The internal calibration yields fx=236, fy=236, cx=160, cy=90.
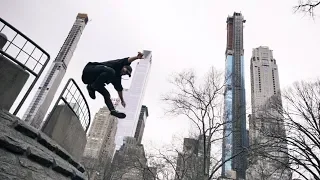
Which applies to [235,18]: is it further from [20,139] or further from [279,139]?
[20,139]

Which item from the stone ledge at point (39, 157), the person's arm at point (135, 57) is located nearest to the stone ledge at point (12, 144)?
the stone ledge at point (39, 157)

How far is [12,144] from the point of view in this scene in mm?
3303

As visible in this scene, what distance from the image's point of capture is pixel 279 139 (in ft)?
50.2

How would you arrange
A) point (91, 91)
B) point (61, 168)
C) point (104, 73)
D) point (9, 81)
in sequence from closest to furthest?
point (9, 81)
point (61, 168)
point (104, 73)
point (91, 91)

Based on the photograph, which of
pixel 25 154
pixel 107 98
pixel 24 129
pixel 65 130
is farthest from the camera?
pixel 65 130

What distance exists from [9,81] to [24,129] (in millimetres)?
959

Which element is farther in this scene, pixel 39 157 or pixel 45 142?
pixel 45 142

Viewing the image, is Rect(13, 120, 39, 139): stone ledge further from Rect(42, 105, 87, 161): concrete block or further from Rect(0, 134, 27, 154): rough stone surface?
Rect(42, 105, 87, 161): concrete block

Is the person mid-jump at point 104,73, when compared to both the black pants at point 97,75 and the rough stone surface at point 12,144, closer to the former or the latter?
the black pants at point 97,75

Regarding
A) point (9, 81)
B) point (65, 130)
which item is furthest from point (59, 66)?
point (9, 81)

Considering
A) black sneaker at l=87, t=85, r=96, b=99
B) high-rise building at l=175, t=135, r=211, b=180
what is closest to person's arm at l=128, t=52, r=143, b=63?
black sneaker at l=87, t=85, r=96, b=99

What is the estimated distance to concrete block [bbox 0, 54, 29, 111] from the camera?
408cm

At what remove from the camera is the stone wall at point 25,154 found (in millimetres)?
3170

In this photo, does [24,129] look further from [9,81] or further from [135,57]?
[135,57]
